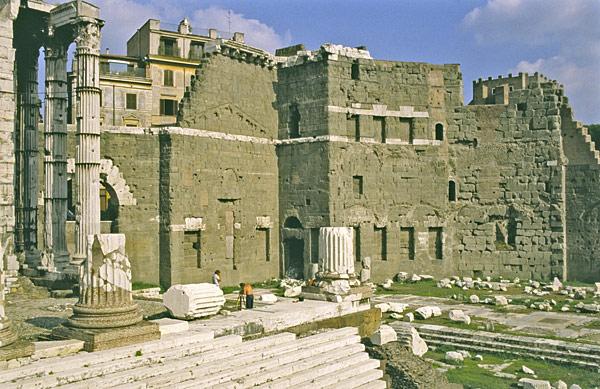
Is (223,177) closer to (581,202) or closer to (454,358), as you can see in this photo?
(454,358)

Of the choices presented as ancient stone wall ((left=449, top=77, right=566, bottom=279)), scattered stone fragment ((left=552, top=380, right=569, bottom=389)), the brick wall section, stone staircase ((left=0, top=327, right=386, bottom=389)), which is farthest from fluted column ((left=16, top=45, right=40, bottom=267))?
ancient stone wall ((left=449, top=77, right=566, bottom=279))

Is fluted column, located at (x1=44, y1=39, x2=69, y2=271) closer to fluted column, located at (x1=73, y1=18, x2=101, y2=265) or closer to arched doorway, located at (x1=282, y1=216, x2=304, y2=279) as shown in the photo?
fluted column, located at (x1=73, y1=18, x2=101, y2=265)

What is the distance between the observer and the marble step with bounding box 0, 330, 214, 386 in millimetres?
7117

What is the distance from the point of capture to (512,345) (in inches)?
532

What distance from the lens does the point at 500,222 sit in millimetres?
25672

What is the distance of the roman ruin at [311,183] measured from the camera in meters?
16.6

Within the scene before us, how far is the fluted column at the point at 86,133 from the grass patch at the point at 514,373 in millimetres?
10013

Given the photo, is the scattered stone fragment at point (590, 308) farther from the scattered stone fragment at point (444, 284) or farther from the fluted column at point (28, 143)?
the fluted column at point (28, 143)

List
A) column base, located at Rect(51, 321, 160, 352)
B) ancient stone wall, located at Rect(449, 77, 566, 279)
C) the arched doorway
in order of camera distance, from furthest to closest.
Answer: ancient stone wall, located at Rect(449, 77, 566, 279)
the arched doorway
column base, located at Rect(51, 321, 160, 352)

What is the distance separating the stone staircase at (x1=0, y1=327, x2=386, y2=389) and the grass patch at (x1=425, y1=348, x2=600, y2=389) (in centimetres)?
207

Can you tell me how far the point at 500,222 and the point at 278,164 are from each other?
1002 cm

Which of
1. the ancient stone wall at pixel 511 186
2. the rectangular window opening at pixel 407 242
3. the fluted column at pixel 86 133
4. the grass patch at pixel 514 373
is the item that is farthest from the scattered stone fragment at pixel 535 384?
the ancient stone wall at pixel 511 186

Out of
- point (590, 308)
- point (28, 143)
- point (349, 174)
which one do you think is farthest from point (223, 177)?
point (590, 308)

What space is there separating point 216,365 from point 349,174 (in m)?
16.3
